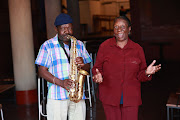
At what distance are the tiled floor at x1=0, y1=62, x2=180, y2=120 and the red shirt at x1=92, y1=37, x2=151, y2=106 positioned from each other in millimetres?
2368

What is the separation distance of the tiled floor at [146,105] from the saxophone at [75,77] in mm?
2236

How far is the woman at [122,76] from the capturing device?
2424 millimetres

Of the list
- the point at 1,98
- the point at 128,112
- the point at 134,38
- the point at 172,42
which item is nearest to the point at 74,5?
the point at 134,38

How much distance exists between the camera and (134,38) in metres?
10.3

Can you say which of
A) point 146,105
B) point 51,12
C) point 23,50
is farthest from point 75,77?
point 51,12

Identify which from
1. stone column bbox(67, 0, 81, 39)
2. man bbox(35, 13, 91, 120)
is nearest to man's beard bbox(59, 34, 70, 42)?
man bbox(35, 13, 91, 120)

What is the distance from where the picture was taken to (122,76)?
7.98 feet

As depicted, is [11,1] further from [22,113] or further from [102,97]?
[102,97]

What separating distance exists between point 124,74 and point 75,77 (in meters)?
0.48

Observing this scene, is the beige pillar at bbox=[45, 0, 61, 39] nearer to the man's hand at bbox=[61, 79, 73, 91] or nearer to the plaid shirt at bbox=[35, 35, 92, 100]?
the plaid shirt at bbox=[35, 35, 92, 100]

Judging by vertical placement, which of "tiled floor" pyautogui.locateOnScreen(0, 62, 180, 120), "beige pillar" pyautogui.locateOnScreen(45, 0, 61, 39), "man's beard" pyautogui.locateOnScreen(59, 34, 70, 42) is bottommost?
"tiled floor" pyautogui.locateOnScreen(0, 62, 180, 120)

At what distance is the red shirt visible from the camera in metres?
2.42

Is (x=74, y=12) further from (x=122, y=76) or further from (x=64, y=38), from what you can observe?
(x=122, y=76)

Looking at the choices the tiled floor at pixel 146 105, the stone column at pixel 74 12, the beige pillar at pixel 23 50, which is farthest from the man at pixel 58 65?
the stone column at pixel 74 12
